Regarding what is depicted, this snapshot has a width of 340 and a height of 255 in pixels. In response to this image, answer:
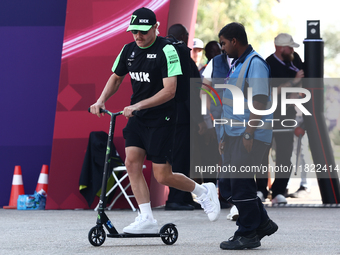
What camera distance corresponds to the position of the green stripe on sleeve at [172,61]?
543 cm

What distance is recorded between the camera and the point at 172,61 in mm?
5453

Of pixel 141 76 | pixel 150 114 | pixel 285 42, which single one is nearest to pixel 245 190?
pixel 150 114

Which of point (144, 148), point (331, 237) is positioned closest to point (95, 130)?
point (144, 148)

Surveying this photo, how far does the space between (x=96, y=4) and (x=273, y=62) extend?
2726 mm

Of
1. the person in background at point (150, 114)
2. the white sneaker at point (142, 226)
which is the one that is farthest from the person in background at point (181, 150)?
the white sneaker at point (142, 226)

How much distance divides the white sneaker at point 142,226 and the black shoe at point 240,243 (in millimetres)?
681

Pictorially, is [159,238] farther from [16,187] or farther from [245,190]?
[16,187]

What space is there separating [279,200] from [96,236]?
4622mm

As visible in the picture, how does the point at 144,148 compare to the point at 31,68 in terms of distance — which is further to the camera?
the point at 31,68

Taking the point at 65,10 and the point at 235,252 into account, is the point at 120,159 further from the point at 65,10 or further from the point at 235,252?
the point at 235,252

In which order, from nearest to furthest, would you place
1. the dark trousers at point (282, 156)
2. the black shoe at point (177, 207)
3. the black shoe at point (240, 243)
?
the black shoe at point (240, 243)
the black shoe at point (177, 207)
the dark trousers at point (282, 156)

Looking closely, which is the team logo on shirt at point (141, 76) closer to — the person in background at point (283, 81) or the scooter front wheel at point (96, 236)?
the scooter front wheel at point (96, 236)

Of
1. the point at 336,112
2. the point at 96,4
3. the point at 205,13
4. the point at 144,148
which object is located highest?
the point at 205,13

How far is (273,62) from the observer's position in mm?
9297
